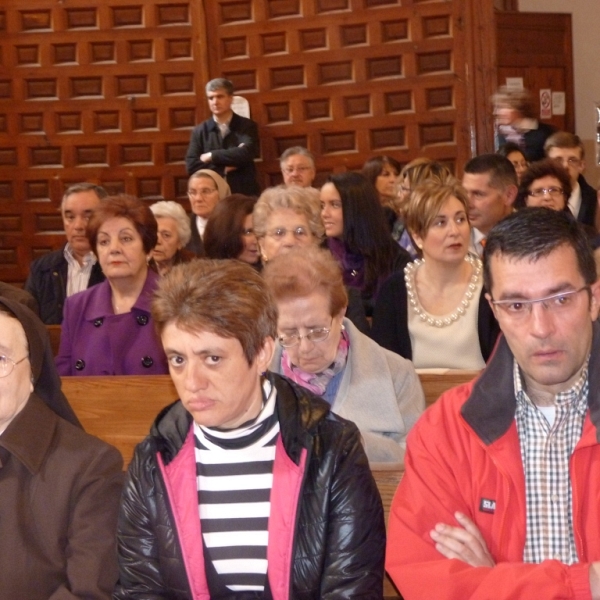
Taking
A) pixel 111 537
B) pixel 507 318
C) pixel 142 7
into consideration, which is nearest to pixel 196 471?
pixel 111 537

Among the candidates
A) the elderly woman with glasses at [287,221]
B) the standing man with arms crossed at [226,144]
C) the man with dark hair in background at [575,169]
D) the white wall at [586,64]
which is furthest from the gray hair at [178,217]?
the white wall at [586,64]

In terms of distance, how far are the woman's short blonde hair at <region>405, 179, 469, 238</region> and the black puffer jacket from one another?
2167 millimetres

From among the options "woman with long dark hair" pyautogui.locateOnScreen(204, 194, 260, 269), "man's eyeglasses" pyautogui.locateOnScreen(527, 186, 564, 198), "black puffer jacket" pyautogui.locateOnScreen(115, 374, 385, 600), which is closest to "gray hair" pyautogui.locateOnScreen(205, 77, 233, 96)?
"woman with long dark hair" pyautogui.locateOnScreen(204, 194, 260, 269)

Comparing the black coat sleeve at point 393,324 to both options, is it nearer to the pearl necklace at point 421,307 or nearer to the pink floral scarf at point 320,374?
the pearl necklace at point 421,307

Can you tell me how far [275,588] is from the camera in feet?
7.80

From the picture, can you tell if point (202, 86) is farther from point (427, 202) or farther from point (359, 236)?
point (427, 202)

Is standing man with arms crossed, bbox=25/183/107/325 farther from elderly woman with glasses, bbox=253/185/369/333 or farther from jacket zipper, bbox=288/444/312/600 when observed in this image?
jacket zipper, bbox=288/444/312/600

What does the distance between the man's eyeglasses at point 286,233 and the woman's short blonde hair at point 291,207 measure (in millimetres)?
38

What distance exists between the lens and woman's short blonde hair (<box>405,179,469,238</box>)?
455cm

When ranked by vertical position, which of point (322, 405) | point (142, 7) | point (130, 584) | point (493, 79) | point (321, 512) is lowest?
point (130, 584)

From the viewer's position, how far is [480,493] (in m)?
2.35

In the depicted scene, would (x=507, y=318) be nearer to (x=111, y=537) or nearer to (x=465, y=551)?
(x=465, y=551)

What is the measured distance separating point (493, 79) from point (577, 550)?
672 centimetres

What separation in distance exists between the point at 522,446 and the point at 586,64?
790 centimetres
